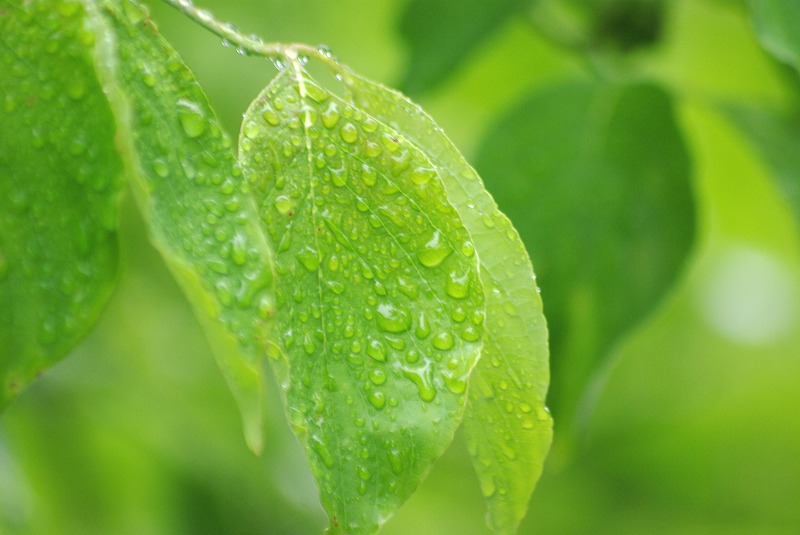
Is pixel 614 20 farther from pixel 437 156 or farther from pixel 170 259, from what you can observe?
pixel 170 259

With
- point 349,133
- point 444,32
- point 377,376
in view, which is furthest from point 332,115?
point 444,32

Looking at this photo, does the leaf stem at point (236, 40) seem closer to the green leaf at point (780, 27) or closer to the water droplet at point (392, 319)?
the water droplet at point (392, 319)

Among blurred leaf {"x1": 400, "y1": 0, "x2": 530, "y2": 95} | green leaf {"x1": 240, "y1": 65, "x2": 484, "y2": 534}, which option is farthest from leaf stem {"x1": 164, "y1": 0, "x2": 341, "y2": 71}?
blurred leaf {"x1": 400, "y1": 0, "x2": 530, "y2": 95}

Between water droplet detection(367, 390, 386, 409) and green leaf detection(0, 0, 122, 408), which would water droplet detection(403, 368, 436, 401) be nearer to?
water droplet detection(367, 390, 386, 409)

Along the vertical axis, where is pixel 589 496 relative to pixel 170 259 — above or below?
below

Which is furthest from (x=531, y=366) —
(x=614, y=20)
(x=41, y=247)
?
(x=614, y=20)
